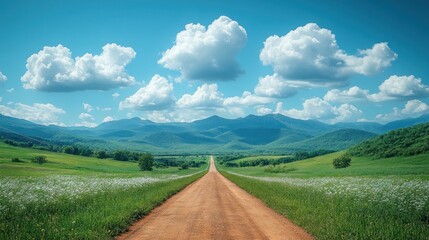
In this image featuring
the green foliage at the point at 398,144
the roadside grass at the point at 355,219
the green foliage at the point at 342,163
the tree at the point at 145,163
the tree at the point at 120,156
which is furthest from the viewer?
the tree at the point at 120,156

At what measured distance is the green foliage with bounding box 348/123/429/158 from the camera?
101m

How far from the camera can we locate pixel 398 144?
4589 inches

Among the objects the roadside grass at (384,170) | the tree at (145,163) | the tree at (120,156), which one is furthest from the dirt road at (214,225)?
the tree at (120,156)

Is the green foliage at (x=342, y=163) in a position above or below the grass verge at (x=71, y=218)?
above

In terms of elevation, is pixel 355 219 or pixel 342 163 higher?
pixel 342 163

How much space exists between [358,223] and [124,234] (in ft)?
29.9

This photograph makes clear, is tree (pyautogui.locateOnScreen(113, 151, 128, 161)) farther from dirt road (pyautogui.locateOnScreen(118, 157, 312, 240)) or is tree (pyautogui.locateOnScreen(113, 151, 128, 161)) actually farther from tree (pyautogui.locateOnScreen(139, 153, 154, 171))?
dirt road (pyautogui.locateOnScreen(118, 157, 312, 240))

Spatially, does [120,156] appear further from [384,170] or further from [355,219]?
[355,219]

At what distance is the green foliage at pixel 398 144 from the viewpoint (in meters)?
101

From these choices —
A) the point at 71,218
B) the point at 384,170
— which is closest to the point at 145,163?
the point at 384,170

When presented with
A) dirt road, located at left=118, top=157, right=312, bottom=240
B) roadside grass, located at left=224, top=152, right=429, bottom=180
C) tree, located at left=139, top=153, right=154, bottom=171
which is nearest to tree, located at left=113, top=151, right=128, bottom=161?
tree, located at left=139, top=153, right=154, bottom=171

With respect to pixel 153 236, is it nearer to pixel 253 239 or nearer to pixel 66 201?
pixel 253 239

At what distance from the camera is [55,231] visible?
1111cm

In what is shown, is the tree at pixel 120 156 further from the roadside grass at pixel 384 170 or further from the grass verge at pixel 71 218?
the grass verge at pixel 71 218
